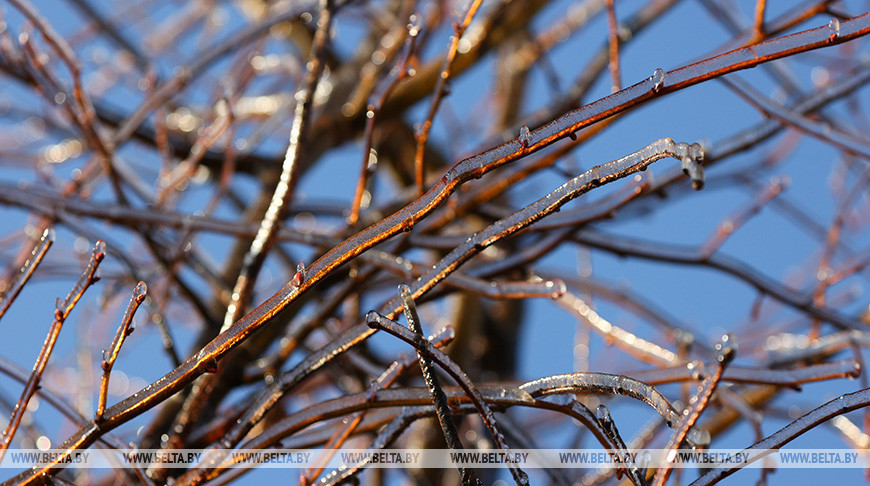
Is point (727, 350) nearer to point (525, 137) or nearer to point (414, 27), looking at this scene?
point (525, 137)

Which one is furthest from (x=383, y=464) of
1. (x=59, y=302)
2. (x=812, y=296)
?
(x=812, y=296)

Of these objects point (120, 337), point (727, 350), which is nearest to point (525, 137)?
point (727, 350)

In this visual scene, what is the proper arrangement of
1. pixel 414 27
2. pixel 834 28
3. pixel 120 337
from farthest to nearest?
pixel 414 27
pixel 120 337
pixel 834 28

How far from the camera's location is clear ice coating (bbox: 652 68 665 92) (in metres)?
0.84

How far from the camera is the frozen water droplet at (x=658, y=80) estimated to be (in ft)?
2.77

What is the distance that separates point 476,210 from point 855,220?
A: 13.0 feet

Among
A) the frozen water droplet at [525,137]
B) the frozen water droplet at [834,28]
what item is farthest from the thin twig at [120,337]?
the frozen water droplet at [834,28]

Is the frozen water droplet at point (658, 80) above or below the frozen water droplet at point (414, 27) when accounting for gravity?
below

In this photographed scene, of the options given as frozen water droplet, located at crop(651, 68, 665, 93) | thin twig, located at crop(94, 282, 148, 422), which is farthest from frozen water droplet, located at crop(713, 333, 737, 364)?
thin twig, located at crop(94, 282, 148, 422)

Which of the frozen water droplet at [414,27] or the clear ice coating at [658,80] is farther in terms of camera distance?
the frozen water droplet at [414,27]

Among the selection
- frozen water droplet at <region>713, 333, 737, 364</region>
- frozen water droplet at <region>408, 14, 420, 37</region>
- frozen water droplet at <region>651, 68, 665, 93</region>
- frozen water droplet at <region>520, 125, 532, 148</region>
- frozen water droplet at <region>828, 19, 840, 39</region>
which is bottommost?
frozen water droplet at <region>713, 333, 737, 364</region>

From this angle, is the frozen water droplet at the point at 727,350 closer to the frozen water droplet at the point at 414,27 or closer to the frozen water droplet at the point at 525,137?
the frozen water droplet at the point at 525,137

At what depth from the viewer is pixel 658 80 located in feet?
2.77

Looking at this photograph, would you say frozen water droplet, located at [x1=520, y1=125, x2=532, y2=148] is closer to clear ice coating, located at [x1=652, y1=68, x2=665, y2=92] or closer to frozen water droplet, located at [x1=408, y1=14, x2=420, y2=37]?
clear ice coating, located at [x1=652, y1=68, x2=665, y2=92]
